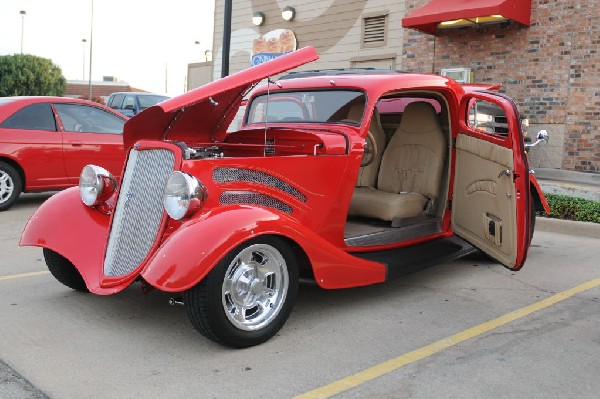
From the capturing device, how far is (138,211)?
378 centimetres

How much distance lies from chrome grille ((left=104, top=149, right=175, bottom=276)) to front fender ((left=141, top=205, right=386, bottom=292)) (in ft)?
0.86

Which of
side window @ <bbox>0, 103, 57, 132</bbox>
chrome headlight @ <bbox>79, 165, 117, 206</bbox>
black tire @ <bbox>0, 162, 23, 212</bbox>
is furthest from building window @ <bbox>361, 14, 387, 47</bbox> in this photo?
chrome headlight @ <bbox>79, 165, 117, 206</bbox>

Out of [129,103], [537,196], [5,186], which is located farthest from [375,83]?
[129,103]

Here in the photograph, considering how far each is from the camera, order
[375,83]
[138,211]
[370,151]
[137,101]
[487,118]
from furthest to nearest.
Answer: [137,101]
[487,118]
[370,151]
[375,83]
[138,211]

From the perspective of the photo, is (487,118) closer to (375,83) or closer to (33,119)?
(375,83)

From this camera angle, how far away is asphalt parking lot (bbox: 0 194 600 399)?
302 centimetres

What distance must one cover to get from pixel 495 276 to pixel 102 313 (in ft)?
11.1

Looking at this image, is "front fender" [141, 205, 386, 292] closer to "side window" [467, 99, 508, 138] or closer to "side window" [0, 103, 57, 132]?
"side window" [467, 99, 508, 138]

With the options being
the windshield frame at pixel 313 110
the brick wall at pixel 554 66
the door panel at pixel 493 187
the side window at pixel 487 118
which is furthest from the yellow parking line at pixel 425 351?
the brick wall at pixel 554 66

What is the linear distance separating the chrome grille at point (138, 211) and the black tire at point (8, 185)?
188 inches

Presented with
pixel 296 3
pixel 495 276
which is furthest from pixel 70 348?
pixel 296 3

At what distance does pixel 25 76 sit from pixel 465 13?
44.2m

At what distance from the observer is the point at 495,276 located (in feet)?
17.7

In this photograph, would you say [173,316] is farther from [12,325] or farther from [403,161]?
[403,161]
